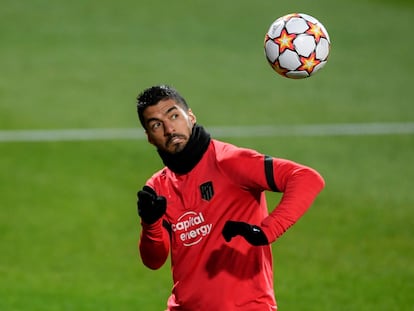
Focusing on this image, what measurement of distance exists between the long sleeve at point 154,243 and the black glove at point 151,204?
12 centimetres

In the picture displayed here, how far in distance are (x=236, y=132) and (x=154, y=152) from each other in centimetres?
133

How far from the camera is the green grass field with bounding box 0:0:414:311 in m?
10.0

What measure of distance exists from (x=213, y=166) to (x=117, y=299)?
3.81 m

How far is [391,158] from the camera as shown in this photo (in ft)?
43.9

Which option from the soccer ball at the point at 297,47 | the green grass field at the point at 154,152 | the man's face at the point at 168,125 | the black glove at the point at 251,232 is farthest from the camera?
the green grass field at the point at 154,152

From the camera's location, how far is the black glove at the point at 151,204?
5844 millimetres

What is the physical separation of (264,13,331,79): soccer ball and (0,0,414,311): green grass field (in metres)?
2.88

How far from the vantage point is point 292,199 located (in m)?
5.54

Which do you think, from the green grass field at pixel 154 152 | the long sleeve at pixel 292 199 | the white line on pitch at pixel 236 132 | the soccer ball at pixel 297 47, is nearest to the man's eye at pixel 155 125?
the long sleeve at pixel 292 199

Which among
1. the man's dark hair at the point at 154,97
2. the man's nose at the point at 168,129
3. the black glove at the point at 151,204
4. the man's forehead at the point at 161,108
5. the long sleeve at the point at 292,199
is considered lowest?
the long sleeve at the point at 292,199

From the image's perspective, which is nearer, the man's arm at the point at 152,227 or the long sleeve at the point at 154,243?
the man's arm at the point at 152,227

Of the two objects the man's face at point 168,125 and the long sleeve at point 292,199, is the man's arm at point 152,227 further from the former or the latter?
the long sleeve at point 292,199

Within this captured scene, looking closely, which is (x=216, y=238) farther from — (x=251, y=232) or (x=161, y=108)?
(x=161, y=108)

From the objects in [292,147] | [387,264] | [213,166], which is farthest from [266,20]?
[213,166]
